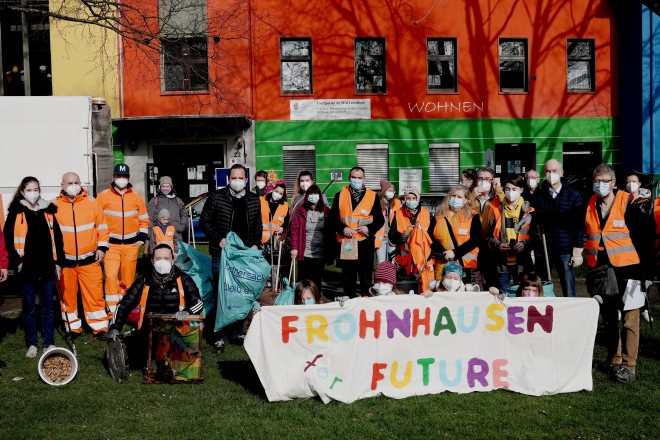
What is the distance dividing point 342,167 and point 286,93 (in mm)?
2895

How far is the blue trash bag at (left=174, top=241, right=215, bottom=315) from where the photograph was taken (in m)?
8.88

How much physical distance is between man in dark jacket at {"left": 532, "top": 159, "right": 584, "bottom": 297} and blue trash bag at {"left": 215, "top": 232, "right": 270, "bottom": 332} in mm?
3473

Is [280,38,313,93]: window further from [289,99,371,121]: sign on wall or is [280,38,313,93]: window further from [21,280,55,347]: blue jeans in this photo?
[21,280,55,347]: blue jeans

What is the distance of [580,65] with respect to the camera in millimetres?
23766

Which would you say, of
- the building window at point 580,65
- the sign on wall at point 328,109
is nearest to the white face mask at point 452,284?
the sign on wall at point 328,109

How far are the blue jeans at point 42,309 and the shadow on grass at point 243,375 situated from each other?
77.7 inches

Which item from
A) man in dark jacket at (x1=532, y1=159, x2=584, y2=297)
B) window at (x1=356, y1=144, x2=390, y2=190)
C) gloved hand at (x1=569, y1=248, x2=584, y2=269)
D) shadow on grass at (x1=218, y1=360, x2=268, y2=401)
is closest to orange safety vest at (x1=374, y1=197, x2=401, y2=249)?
man in dark jacket at (x1=532, y1=159, x2=584, y2=297)

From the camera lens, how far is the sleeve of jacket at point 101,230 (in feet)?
29.5

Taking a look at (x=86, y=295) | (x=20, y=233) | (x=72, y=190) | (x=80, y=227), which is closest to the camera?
(x=20, y=233)

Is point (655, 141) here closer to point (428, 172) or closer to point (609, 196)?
point (428, 172)

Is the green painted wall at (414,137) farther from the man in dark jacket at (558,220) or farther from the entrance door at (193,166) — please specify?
the man in dark jacket at (558,220)

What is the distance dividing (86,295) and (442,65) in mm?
16817

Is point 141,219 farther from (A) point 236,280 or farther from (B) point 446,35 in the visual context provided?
(B) point 446,35

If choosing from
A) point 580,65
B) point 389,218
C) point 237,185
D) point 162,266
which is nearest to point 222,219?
point 237,185
